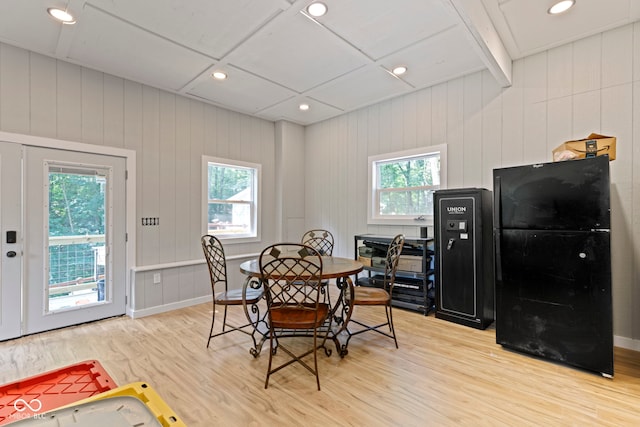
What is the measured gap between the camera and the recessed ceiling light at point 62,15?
2.46 metres

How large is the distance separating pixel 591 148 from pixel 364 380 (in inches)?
105

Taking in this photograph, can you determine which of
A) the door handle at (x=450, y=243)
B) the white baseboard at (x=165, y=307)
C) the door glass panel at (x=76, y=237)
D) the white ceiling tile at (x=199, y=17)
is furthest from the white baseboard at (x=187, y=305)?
the white ceiling tile at (x=199, y=17)

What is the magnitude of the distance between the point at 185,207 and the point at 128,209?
0.72m

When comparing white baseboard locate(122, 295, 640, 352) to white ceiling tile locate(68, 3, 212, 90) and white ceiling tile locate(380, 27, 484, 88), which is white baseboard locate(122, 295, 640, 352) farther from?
white ceiling tile locate(380, 27, 484, 88)

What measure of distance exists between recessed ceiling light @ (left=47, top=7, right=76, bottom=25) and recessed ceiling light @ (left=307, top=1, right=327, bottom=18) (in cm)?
204

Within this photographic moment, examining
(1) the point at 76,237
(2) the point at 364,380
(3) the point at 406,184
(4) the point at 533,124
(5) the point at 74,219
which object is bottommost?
(2) the point at 364,380

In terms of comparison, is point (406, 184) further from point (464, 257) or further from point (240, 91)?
point (240, 91)

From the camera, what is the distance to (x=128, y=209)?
147 inches

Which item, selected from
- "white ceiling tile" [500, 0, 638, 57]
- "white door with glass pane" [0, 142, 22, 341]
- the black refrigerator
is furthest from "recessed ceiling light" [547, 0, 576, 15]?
"white door with glass pane" [0, 142, 22, 341]

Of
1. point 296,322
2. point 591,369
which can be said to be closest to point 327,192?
point 296,322

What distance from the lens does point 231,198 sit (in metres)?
4.89

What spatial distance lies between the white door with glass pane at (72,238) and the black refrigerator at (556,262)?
14.0ft

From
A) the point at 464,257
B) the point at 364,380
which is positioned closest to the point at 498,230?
the point at 464,257

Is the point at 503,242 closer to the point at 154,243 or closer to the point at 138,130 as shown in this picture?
the point at 154,243
